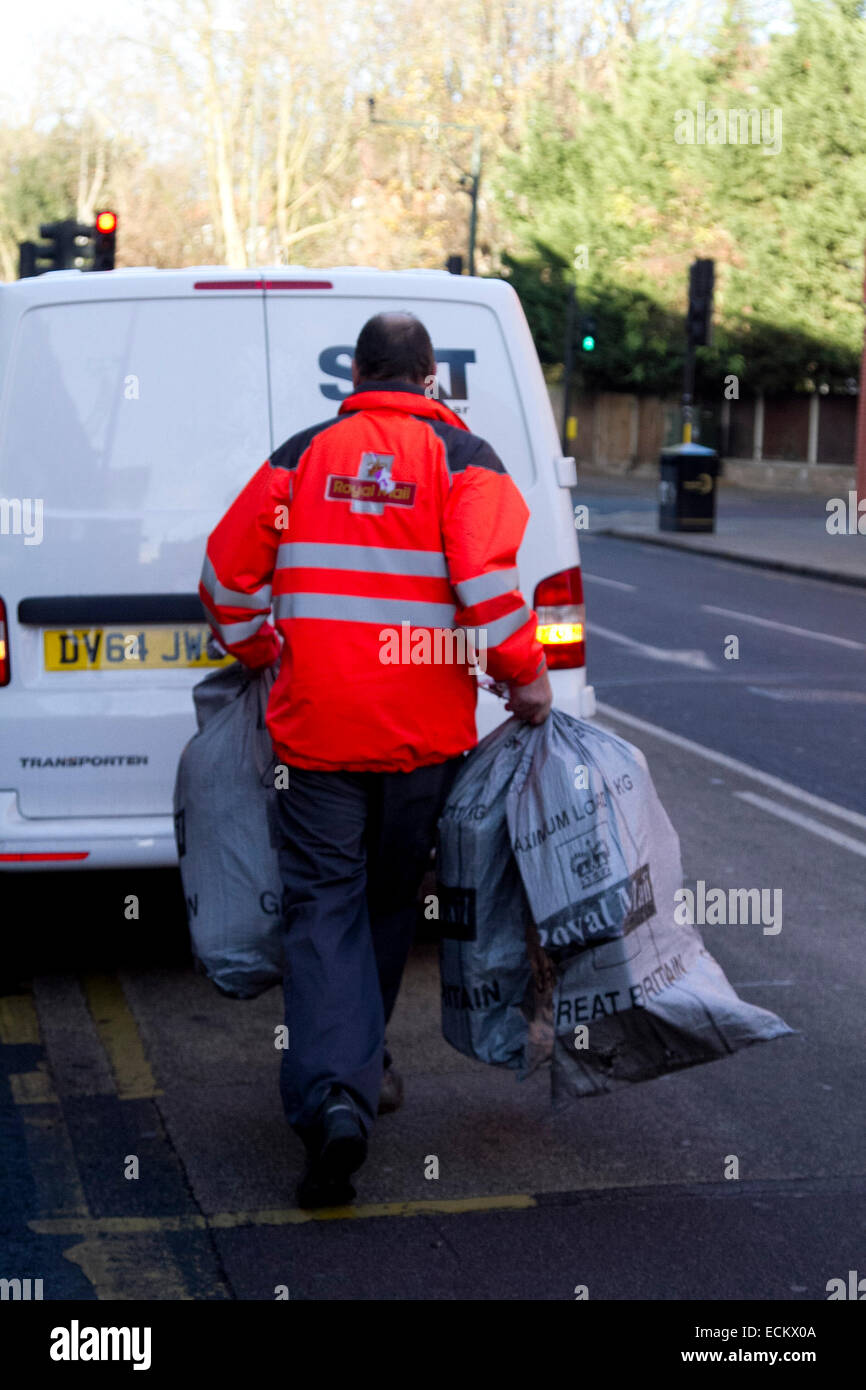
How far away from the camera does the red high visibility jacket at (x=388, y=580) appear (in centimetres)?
400

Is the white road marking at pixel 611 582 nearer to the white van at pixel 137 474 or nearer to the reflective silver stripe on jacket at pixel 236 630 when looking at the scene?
the white van at pixel 137 474

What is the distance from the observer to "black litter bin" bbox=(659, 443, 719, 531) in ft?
92.4

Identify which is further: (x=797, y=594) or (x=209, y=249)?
(x=209, y=249)

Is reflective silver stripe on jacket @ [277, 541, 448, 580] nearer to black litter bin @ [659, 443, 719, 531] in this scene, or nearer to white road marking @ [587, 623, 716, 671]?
white road marking @ [587, 623, 716, 671]

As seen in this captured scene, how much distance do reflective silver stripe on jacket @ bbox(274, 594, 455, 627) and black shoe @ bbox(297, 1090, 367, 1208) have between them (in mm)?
1021

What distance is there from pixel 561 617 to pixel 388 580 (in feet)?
5.81

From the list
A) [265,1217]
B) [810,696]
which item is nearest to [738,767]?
[810,696]

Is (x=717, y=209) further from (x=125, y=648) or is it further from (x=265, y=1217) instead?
(x=265, y=1217)

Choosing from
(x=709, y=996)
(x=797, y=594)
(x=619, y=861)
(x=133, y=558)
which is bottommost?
(x=797, y=594)

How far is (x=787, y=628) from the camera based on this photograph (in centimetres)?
1650

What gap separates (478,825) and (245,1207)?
0.98 metres

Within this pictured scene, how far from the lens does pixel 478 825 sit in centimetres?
421
